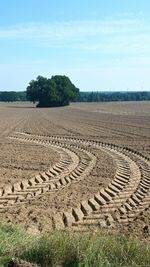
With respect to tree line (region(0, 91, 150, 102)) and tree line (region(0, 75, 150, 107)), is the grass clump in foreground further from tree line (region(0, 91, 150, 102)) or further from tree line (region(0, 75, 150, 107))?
tree line (region(0, 91, 150, 102))

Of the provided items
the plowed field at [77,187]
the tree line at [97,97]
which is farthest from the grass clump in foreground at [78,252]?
the tree line at [97,97]

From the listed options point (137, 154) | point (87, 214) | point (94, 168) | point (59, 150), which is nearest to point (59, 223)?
point (87, 214)

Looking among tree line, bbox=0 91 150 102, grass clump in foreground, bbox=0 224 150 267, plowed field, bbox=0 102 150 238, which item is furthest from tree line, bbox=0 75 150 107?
grass clump in foreground, bbox=0 224 150 267

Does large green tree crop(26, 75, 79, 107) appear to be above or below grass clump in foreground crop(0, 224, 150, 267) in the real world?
below

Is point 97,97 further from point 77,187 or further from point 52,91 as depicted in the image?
point 77,187

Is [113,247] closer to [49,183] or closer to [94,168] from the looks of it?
[49,183]

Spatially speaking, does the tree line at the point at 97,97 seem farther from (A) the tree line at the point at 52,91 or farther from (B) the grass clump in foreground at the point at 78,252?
(B) the grass clump in foreground at the point at 78,252

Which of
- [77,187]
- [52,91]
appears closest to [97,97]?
[52,91]
